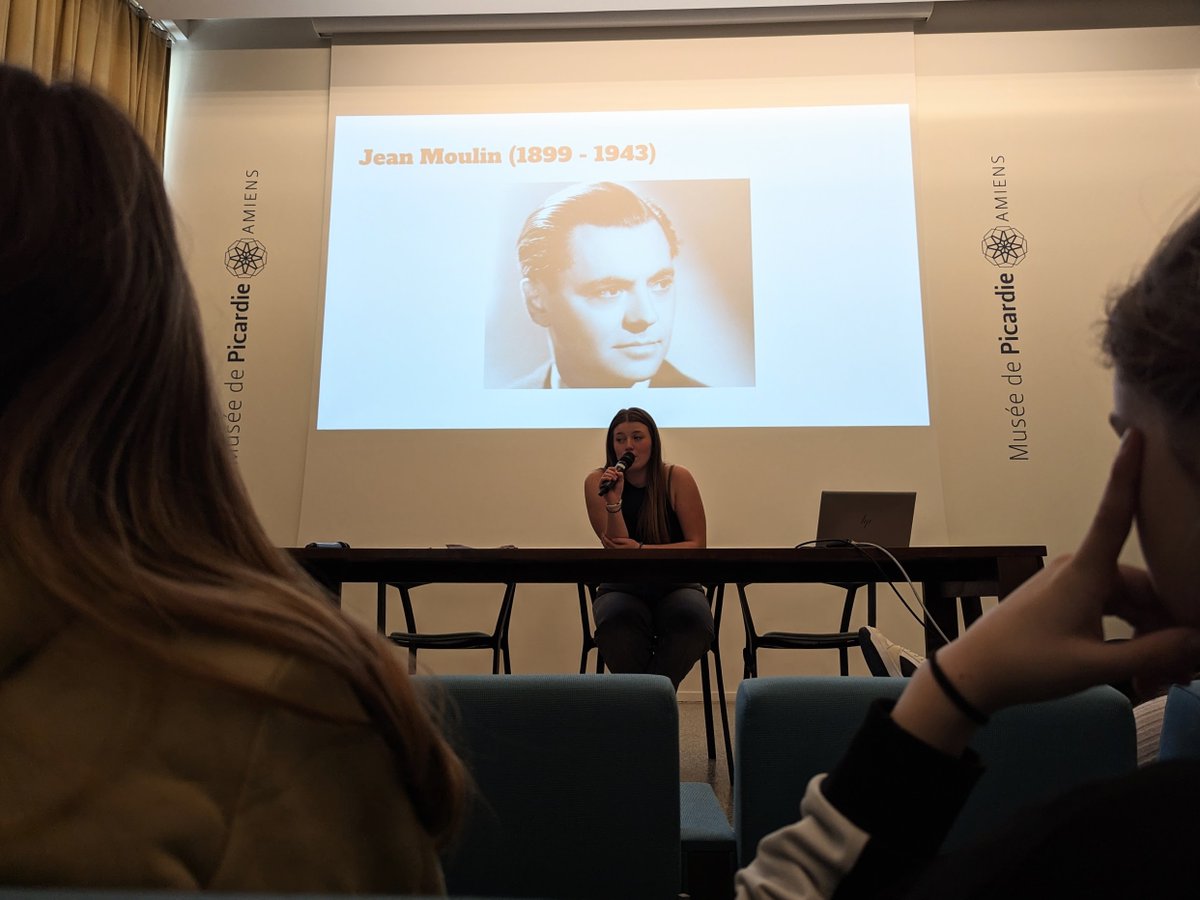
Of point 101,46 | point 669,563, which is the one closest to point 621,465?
point 669,563

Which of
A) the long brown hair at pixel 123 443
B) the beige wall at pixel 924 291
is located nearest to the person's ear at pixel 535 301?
the beige wall at pixel 924 291

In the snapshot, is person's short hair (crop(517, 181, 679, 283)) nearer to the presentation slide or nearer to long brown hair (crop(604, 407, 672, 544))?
the presentation slide

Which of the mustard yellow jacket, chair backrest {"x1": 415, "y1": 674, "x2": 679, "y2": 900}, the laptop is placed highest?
the laptop

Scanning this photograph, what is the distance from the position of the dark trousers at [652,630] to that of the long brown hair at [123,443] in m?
2.70

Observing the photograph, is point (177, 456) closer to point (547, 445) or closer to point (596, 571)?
point (596, 571)

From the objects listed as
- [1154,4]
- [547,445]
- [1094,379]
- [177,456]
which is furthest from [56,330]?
[1154,4]

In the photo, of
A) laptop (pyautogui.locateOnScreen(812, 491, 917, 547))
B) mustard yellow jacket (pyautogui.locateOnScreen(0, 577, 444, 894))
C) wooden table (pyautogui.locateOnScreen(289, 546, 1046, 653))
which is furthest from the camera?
laptop (pyautogui.locateOnScreen(812, 491, 917, 547))

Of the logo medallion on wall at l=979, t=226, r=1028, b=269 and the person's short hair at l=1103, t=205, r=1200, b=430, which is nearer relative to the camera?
the person's short hair at l=1103, t=205, r=1200, b=430

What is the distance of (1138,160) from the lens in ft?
15.6

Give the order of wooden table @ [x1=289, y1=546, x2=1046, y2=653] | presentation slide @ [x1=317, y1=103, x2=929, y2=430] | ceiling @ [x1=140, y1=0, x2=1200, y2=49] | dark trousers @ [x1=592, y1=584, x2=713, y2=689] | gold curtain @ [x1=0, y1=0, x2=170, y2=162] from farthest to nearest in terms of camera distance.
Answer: ceiling @ [x1=140, y1=0, x2=1200, y2=49], presentation slide @ [x1=317, y1=103, x2=929, y2=430], gold curtain @ [x1=0, y1=0, x2=170, y2=162], dark trousers @ [x1=592, y1=584, x2=713, y2=689], wooden table @ [x1=289, y1=546, x2=1046, y2=653]

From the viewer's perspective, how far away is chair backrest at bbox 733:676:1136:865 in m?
1.03

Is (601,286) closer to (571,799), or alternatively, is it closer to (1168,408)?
(571,799)

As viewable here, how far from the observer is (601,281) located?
460 cm

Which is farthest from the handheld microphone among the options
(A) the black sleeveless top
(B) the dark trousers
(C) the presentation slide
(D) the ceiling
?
(D) the ceiling
